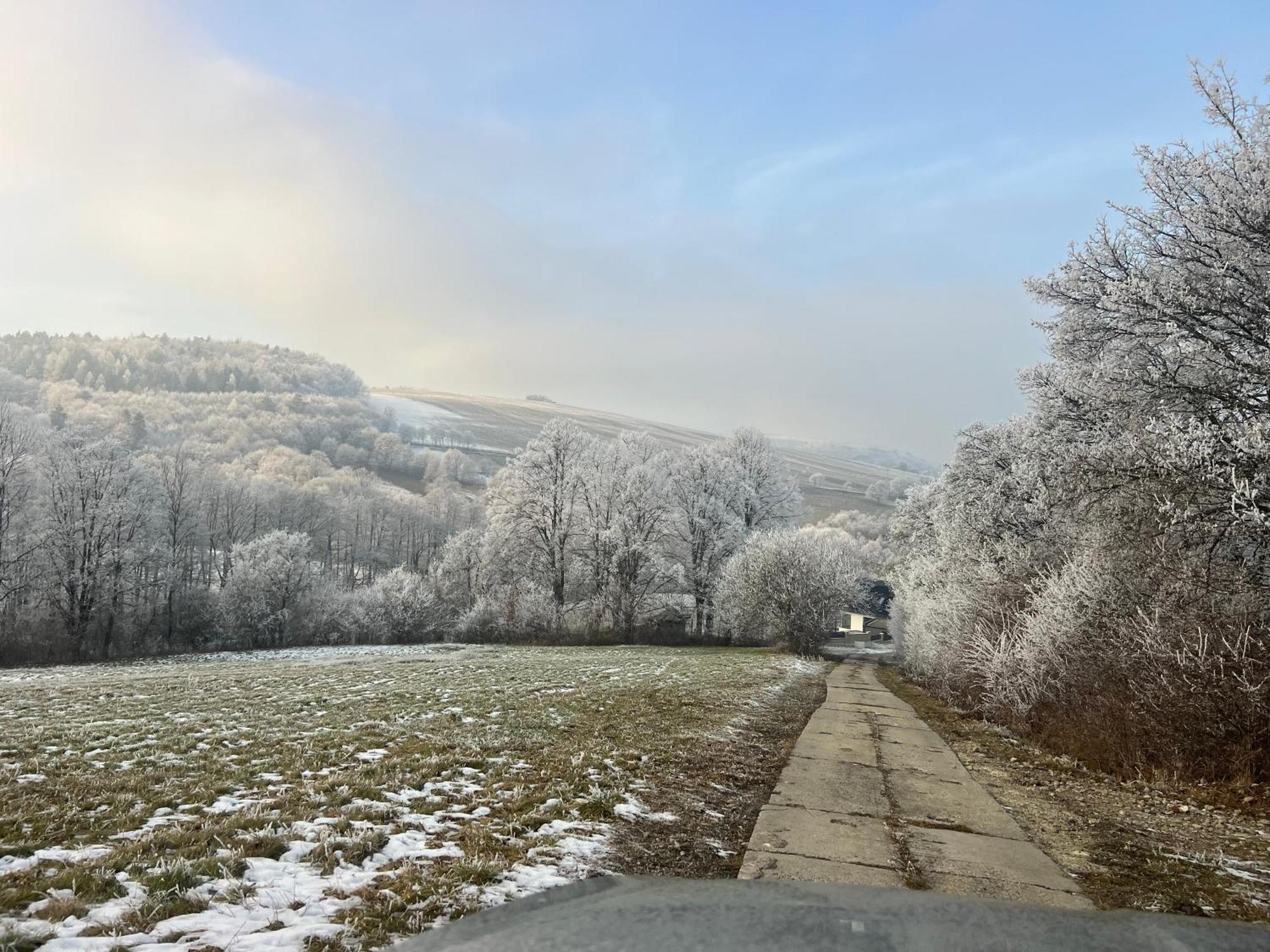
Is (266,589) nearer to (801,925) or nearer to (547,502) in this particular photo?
(547,502)

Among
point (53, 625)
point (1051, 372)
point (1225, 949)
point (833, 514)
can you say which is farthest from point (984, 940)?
point (833, 514)

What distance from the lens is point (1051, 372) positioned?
1612cm

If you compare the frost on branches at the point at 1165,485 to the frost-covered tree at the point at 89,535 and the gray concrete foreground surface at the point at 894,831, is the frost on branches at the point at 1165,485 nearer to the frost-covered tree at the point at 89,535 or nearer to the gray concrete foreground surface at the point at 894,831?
the gray concrete foreground surface at the point at 894,831

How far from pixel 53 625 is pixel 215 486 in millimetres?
39730

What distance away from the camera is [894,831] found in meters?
7.11

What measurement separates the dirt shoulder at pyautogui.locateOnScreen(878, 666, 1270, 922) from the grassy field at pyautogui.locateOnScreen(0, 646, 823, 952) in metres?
3.10

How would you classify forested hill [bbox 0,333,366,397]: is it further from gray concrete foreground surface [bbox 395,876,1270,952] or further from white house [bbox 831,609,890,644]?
gray concrete foreground surface [bbox 395,876,1270,952]

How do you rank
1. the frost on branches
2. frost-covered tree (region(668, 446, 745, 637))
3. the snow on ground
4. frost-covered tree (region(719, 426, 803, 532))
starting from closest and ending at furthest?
the frost on branches, frost-covered tree (region(668, 446, 745, 637)), frost-covered tree (region(719, 426, 803, 532)), the snow on ground

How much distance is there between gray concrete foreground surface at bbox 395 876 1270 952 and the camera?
12.4 ft

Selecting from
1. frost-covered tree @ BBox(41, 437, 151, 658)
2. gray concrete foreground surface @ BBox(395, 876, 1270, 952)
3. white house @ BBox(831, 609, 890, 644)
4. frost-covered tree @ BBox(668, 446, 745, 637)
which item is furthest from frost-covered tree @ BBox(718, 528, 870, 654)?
white house @ BBox(831, 609, 890, 644)

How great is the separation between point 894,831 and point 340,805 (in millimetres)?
5524

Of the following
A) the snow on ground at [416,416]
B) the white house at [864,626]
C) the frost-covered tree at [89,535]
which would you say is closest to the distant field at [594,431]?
the snow on ground at [416,416]

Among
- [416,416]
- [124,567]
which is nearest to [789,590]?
[124,567]

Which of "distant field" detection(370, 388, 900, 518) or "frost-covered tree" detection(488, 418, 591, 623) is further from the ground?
"distant field" detection(370, 388, 900, 518)
